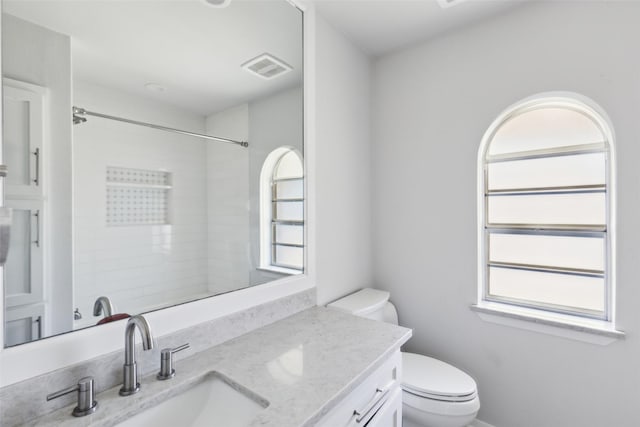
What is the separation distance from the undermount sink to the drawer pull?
371 millimetres

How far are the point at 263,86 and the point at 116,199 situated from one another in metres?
0.87

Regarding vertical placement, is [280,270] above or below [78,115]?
below

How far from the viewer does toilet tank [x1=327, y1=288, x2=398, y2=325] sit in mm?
1668

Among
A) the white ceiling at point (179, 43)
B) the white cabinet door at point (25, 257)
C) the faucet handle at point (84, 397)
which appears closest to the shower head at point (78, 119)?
the white ceiling at point (179, 43)

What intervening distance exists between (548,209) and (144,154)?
2.05 metres

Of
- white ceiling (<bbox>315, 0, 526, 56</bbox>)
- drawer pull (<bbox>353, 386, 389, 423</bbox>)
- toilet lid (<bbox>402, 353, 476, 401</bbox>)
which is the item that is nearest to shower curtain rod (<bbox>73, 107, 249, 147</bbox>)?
white ceiling (<bbox>315, 0, 526, 56</bbox>)

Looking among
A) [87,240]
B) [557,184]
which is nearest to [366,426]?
[87,240]

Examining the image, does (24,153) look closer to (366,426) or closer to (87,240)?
(87,240)

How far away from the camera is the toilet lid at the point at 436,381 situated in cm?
139

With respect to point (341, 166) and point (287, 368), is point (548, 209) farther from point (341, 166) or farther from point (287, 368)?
point (287, 368)

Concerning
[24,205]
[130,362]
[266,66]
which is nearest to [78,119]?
[24,205]

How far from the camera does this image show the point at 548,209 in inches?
65.4

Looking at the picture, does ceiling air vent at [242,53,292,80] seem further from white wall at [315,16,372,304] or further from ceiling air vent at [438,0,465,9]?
ceiling air vent at [438,0,465,9]

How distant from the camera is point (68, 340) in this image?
2.54ft
